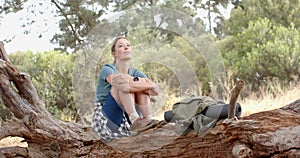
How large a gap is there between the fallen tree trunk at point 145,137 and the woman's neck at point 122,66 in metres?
0.32

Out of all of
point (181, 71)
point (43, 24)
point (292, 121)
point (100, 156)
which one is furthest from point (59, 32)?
point (292, 121)

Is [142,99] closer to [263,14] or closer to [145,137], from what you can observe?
[145,137]

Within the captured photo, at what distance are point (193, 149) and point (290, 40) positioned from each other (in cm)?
394

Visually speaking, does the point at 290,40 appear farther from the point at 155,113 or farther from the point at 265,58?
the point at 155,113

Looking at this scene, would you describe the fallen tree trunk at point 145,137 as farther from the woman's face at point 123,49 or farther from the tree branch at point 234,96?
the woman's face at point 123,49

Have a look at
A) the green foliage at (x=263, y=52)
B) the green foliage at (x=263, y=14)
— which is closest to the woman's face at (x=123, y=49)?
the green foliage at (x=263, y=52)

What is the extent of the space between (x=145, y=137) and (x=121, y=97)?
23cm

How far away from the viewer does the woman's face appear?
88.5 inches

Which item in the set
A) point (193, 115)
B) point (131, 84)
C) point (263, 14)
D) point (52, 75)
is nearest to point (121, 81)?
point (131, 84)

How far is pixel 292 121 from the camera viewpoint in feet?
6.72

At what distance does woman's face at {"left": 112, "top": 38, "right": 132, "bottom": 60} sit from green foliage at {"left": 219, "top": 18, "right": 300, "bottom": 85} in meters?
3.63

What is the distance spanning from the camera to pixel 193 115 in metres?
2.10

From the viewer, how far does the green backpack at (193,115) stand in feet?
6.82

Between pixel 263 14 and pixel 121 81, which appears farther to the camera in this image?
pixel 263 14
